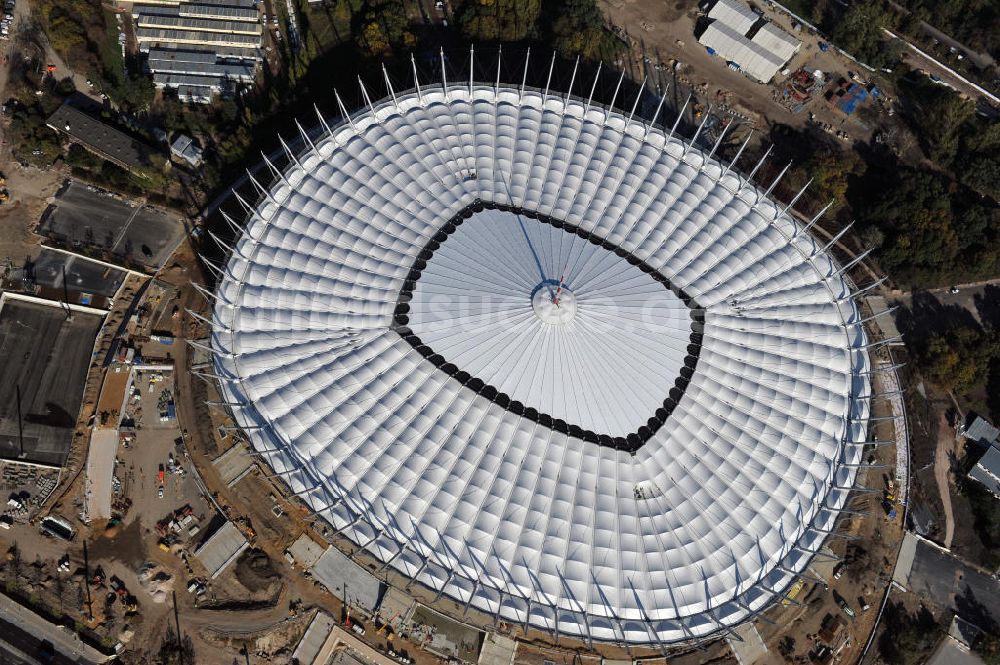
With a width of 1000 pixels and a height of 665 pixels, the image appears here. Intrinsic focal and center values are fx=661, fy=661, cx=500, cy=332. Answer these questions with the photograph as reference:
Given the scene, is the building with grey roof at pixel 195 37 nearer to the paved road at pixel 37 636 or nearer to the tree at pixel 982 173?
the paved road at pixel 37 636

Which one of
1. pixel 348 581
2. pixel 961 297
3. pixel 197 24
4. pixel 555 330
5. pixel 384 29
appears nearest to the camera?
pixel 555 330

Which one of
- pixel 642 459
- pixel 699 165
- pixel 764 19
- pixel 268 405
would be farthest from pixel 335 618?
pixel 764 19

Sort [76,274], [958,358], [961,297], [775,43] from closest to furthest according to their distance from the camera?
1. [76,274]
2. [958,358]
3. [961,297]
4. [775,43]

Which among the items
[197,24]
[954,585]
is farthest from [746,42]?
[197,24]

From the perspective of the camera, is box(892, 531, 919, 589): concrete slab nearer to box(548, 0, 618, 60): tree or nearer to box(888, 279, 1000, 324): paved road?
box(888, 279, 1000, 324): paved road

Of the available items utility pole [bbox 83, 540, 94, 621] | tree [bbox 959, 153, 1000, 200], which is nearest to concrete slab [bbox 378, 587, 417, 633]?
utility pole [bbox 83, 540, 94, 621]

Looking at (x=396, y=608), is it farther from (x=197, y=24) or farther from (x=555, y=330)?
(x=197, y=24)

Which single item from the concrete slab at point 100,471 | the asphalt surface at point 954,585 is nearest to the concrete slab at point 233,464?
Answer: the concrete slab at point 100,471

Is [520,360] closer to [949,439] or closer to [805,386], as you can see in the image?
[805,386]
